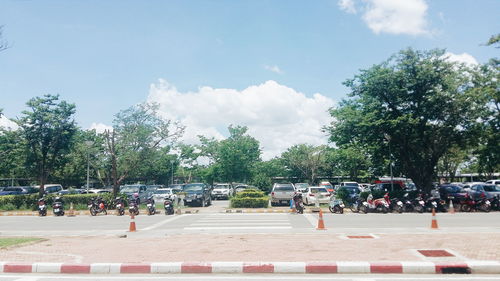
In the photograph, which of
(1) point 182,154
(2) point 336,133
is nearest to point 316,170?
(1) point 182,154

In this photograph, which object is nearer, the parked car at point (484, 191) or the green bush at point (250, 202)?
the parked car at point (484, 191)

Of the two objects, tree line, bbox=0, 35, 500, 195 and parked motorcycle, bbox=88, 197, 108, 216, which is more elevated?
tree line, bbox=0, 35, 500, 195

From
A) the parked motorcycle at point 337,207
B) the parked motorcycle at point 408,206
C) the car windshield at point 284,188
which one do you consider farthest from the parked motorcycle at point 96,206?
the parked motorcycle at point 408,206

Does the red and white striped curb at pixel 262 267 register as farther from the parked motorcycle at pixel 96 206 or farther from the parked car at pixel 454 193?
the parked car at pixel 454 193

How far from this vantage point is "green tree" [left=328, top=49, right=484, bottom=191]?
80.6 ft

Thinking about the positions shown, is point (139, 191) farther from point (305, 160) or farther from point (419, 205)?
point (305, 160)

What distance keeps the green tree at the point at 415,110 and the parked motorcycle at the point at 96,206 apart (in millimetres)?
15771

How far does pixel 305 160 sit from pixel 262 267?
49.6 metres

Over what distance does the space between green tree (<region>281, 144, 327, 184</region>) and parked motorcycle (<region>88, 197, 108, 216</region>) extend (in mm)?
36701

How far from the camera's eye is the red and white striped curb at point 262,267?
288 inches

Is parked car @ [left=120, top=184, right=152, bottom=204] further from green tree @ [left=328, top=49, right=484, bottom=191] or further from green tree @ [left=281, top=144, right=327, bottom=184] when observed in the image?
green tree @ [left=281, top=144, right=327, bottom=184]
